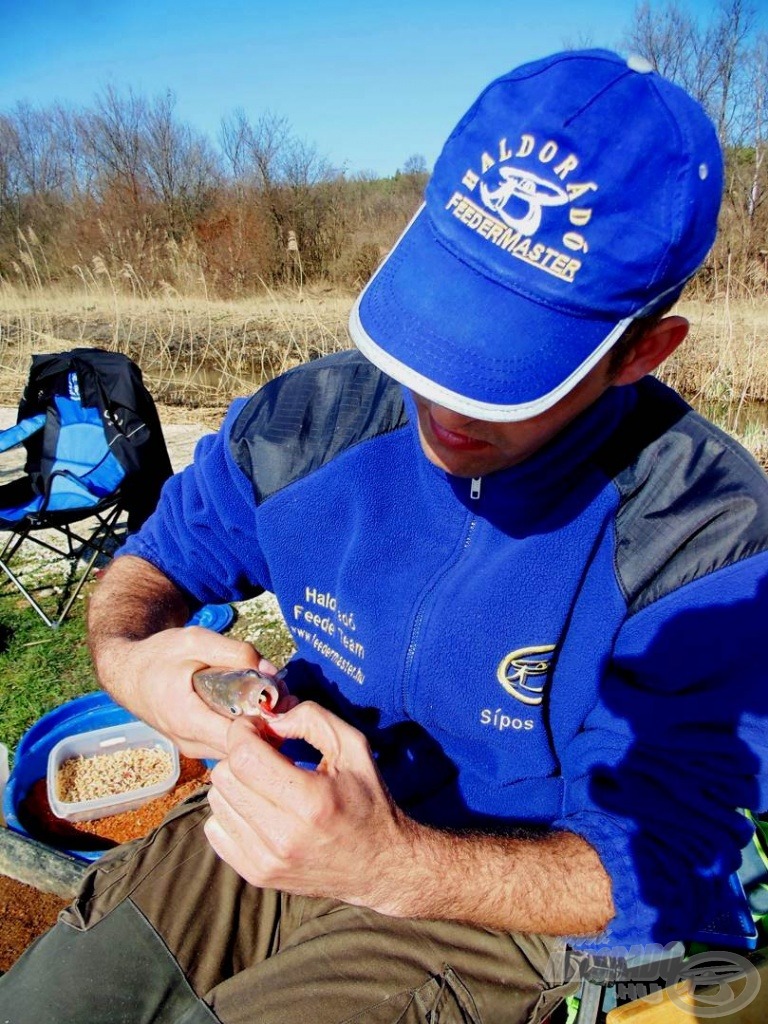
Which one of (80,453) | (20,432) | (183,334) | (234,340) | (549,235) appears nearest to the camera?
(549,235)

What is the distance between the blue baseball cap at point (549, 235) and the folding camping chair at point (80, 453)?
4082 millimetres

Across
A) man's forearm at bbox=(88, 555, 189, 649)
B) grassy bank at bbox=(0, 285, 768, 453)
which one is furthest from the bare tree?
man's forearm at bbox=(88, 555, 189, 649)

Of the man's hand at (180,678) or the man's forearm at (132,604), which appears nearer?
the man's hand at (180,678)

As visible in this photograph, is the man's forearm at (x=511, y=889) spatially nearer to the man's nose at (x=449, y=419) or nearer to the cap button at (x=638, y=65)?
the man's nose at (x=449, y=419)

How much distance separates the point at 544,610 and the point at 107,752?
2.51 meters

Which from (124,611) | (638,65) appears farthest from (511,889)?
(638,65)

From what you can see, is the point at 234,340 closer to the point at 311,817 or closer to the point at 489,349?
the point at 489,349

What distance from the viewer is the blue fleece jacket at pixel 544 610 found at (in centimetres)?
134

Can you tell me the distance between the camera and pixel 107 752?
330 cm

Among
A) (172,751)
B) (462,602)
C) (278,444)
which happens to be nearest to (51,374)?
(172,751)

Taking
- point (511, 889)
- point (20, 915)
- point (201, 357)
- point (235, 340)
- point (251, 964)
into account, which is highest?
point (511, 889)

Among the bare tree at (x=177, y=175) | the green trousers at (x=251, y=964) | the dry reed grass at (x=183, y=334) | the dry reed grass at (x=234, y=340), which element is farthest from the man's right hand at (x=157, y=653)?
the bare tree at (x=177, y=175)

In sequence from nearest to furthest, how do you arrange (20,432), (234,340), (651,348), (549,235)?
(549,235) < (651,348) < (20,432) < (234,340)

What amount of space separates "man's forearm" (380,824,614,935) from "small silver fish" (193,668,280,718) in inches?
13.4
